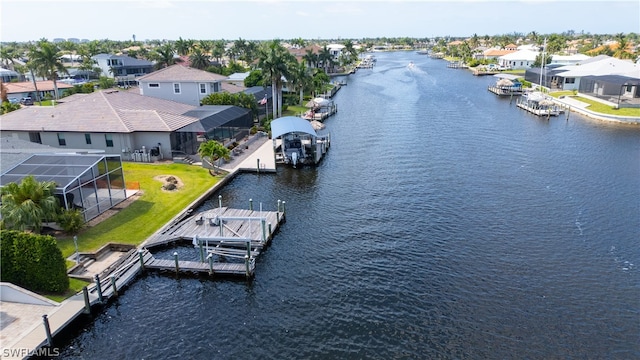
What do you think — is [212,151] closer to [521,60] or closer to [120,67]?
[120,67]

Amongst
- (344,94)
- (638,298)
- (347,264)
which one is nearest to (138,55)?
(344,94)

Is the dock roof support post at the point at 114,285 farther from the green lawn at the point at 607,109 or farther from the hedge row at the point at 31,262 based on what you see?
the green lawn at the point at 607,109

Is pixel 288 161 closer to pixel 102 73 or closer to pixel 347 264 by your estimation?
pixel 347 264

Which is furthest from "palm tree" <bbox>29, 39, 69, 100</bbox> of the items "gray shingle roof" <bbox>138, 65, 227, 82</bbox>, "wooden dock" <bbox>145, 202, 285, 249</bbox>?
"wooden dock" <bbox>145, 202, 285, 249</bbox>

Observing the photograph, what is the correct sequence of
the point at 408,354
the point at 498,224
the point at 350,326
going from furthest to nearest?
the point at 498,224, the point at 350,326, the point at 408,354

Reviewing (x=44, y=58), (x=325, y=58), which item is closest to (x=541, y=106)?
(x=325, y=58)

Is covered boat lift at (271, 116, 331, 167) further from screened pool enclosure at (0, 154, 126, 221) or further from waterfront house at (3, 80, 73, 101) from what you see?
waterfront house at (3, 80, 73, 101)
